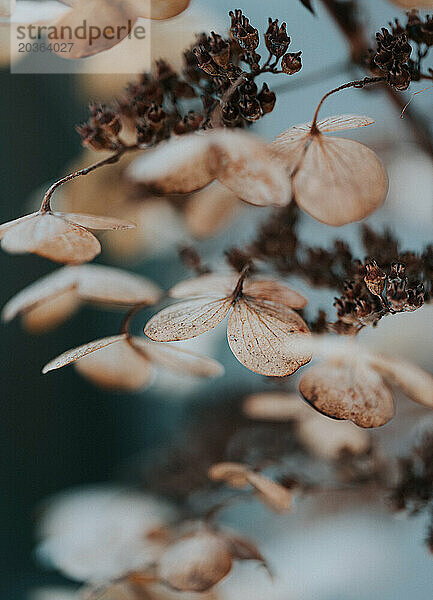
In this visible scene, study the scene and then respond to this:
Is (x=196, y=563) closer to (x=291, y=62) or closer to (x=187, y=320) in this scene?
(x=187, y=320)

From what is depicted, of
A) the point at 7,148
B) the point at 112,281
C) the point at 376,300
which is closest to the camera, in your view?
the point at 376,300

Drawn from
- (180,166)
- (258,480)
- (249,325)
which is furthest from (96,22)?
(258,480)

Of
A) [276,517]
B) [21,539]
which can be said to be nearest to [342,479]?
[276,517]

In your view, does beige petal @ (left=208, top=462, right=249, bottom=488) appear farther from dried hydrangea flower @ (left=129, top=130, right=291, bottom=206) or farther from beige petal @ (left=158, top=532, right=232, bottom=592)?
dried hydrangea flower @ (left=129, top=130, right=291, bottom=206)

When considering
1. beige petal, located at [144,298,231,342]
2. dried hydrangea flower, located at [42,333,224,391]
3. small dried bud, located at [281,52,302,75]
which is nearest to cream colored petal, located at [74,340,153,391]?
dried hydrangea flower, located at [42,333,224,391]

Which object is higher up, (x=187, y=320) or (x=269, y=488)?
(x=187, y=320)

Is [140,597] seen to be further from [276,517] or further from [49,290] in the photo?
[49,290]

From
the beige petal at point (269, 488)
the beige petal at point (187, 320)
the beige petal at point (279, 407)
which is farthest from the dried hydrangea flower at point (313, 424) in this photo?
the beige petal at point (187, 320)
